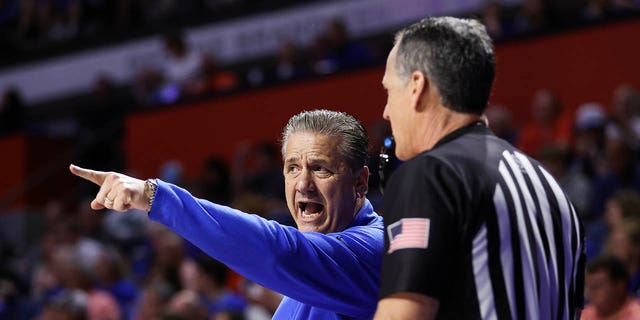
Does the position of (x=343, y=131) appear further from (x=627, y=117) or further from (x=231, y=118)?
(x=231, y=118)

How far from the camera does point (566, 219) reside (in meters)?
2.30

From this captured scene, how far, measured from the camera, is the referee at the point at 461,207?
6.97 feet

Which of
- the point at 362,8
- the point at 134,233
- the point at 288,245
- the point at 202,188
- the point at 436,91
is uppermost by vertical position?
the point at 436,91

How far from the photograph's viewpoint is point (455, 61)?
220 cm

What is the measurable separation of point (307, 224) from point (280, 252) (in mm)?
582

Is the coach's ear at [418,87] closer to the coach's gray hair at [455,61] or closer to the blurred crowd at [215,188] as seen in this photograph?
the coach's gray hair at [455,61]

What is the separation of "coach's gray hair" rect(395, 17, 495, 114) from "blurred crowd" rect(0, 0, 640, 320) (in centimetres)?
126

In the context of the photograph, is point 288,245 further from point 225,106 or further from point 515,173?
point 225,106

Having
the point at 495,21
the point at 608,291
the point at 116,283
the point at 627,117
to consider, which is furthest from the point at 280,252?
the point at 495,21

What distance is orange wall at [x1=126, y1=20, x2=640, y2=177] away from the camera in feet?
29.6

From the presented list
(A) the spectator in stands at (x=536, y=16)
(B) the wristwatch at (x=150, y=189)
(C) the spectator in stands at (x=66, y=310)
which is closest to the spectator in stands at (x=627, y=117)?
(A) the spectator in stands at (x=536, y=16)

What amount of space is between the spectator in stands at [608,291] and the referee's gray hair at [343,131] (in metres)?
2.50

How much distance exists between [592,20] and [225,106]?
3950 millimetres

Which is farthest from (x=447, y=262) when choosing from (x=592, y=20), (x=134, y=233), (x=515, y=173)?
(x=134, y=233)
